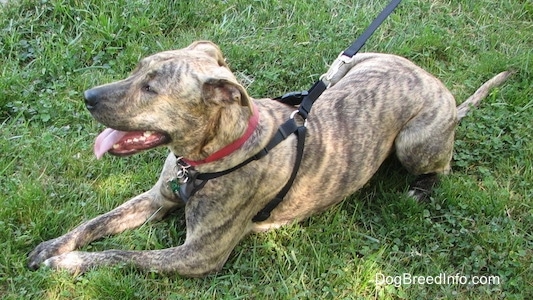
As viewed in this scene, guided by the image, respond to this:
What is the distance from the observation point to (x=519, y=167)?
4.51 meters

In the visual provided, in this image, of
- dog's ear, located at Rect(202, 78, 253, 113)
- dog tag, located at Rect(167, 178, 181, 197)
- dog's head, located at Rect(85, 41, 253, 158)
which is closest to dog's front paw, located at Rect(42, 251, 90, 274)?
dog tag, located at Rect(167, 178, 181, 197)

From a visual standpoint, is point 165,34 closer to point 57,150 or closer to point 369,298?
point 57,150

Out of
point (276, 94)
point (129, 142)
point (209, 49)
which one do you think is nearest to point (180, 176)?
point (129, 142)

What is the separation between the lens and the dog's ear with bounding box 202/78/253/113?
3045mm

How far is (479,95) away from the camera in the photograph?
4.80 metres

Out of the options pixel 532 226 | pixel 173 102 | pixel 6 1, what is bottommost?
pixel 532 226

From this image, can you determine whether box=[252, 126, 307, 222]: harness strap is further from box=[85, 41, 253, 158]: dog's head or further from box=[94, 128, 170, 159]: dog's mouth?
box=[94, 128, 170, 159]: dog's mouth

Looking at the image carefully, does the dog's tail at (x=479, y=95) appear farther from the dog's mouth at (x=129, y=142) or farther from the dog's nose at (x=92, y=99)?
the dog's nose at (x=92, y=99)

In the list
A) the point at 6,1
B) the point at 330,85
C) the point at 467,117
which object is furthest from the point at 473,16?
the point at 6,1

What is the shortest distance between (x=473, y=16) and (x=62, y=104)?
3912 millimetres

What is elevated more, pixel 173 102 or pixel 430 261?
pixel 173 102

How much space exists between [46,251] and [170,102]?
1249 millimetres

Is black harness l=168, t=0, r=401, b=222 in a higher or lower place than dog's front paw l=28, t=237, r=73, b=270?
higher

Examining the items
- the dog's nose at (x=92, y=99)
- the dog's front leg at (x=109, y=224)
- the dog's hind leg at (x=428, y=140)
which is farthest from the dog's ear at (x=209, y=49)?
the dog's hind leg at (x=428, y=140)
